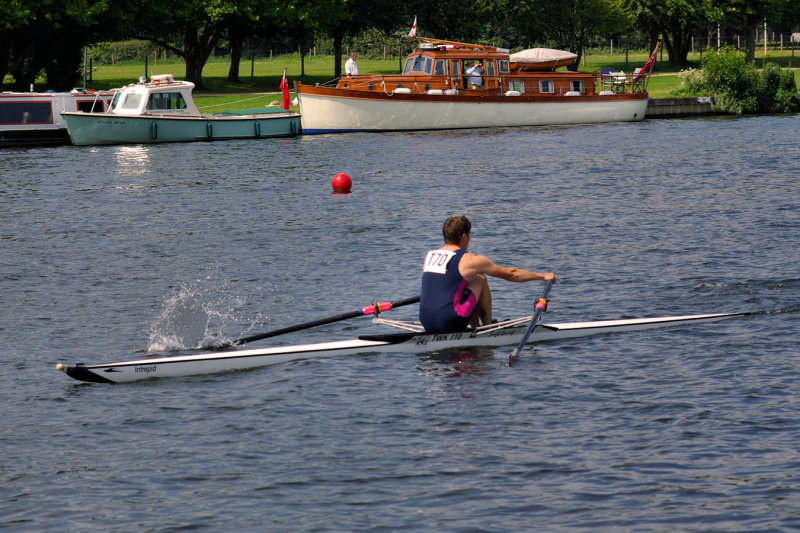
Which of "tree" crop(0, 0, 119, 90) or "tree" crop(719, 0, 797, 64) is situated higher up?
"tree" crop(719, 0, 797, 64)

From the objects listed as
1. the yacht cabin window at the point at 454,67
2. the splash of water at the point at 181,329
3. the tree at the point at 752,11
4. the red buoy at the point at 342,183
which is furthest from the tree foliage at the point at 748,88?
the splash of water at the point at 181,329

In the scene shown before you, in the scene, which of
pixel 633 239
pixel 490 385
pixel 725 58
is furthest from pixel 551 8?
pixel 490 385

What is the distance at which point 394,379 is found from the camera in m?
12.6

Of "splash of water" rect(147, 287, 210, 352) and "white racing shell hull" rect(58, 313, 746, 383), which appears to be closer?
"white racing shell hull" rect(58, 313, 746, 383)

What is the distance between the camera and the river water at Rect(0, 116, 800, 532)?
9203 mm

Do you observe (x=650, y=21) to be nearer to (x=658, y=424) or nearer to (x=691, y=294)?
(x=691, y=294)

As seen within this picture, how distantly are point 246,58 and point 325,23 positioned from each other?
3842cm

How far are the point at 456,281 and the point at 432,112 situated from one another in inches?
1380

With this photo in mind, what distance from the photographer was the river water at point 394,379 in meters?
9.20

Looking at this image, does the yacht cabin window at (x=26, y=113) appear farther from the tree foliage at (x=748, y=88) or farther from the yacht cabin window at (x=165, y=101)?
the tree foliage at (x=748, y=88)

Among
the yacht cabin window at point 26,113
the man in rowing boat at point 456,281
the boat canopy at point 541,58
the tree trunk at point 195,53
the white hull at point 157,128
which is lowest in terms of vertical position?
the man in rowing boat at point 456,281

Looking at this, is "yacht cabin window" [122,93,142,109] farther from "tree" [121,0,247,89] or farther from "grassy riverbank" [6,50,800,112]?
"tree" [121,0,247,89]

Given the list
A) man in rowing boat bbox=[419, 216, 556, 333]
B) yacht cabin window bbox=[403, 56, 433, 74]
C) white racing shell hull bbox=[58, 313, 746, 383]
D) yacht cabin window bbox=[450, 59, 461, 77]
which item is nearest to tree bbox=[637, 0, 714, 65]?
yacht cabin window bbox=[450, 59, 461, 77]

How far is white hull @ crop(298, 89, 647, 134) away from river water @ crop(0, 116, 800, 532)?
1811cm
